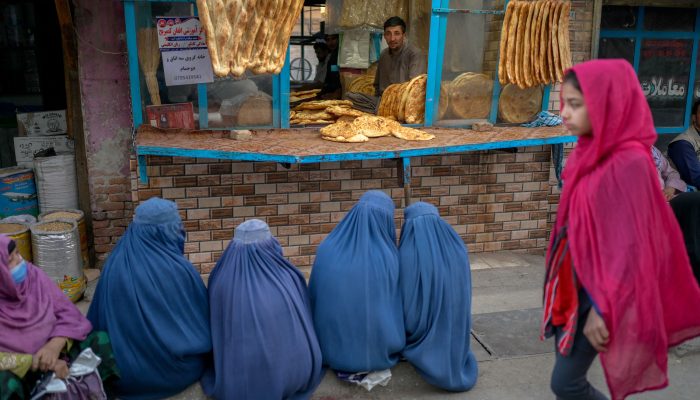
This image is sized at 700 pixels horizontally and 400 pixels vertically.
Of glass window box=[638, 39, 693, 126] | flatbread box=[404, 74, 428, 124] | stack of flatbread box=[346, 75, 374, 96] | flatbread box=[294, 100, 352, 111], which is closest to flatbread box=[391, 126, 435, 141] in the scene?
flatbread box=[404, 74, 428, 124]

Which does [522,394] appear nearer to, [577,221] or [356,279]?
[356,279]

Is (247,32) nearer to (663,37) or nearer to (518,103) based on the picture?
(518,103)

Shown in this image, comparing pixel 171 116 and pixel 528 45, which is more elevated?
pixel 528 45

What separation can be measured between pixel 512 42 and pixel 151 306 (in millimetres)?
3294

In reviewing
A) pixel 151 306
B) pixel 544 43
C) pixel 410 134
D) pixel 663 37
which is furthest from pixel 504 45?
pixel 151 306

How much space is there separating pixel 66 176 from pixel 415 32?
11.9 feet

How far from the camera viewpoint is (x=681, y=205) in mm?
3926

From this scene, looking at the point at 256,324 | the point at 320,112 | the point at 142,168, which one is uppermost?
the point at 320,112

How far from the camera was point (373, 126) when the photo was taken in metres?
4.79

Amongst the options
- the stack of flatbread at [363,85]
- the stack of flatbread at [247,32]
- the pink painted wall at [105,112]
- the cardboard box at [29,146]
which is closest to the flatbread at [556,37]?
the stack of flatbread at [247,32]

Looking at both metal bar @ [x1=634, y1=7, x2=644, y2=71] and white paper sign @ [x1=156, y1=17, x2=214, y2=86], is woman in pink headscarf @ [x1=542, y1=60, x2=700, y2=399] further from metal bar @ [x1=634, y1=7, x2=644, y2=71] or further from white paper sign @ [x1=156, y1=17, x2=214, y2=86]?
metal bar @ [x1=634, y1=7, x2=644, y2=71]

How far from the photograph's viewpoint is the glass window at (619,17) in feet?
18.7

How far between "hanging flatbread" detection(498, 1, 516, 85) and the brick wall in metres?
0.77

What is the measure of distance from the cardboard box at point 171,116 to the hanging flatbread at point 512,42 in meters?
2.43
